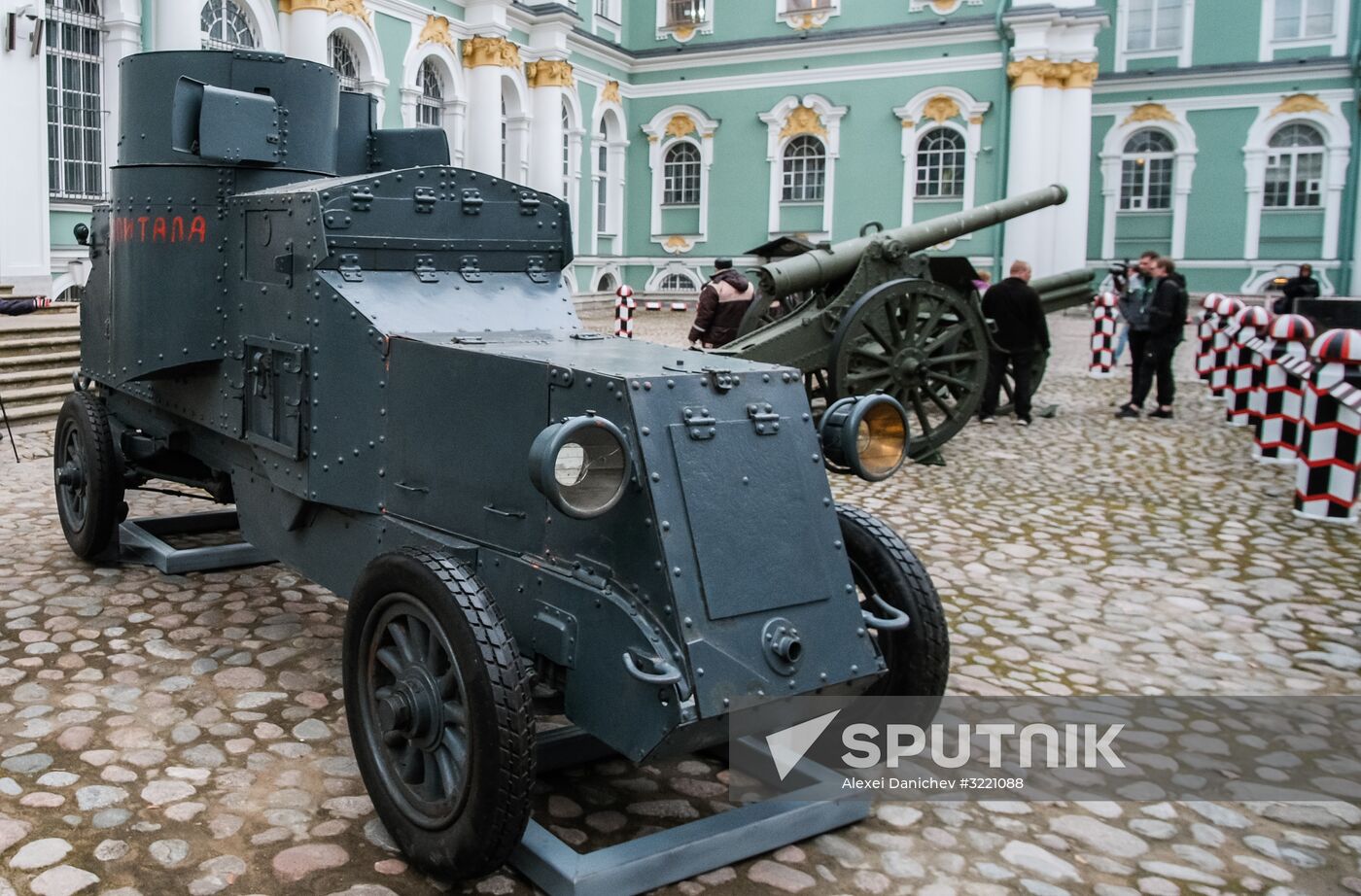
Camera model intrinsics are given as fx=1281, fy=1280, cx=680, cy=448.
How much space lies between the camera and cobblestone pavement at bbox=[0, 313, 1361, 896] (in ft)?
10.5

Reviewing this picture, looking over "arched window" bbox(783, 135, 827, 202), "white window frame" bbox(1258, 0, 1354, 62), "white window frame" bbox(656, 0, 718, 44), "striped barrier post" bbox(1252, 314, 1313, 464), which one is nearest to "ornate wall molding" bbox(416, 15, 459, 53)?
"white window frame" bbox(656, 0, 718, 44)

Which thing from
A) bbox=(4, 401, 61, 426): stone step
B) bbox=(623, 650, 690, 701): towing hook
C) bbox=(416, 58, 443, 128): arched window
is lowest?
bbox=(4, 401, 61, 426): stone step

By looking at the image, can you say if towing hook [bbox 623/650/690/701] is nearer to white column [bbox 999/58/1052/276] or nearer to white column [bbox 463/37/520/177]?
white column [bbox 463/37/520/177]

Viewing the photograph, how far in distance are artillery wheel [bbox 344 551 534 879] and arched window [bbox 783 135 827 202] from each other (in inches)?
1057

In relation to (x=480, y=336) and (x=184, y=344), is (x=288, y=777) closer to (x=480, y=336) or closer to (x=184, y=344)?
(x=480, y=336)

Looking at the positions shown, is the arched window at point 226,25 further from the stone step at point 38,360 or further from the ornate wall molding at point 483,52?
the stone step at point 38,360

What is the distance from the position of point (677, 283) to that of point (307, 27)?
1286cm

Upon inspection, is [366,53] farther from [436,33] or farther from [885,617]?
[885,617]

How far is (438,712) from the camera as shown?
3133 millimetres

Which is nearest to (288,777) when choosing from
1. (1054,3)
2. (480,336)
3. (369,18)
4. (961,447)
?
(480,336)

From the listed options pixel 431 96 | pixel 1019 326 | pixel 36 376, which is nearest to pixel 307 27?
pixel 431 96

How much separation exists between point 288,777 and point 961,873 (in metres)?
1.90

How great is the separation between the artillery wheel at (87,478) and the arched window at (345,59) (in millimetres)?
16631

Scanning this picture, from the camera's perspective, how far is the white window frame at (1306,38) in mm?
27469
